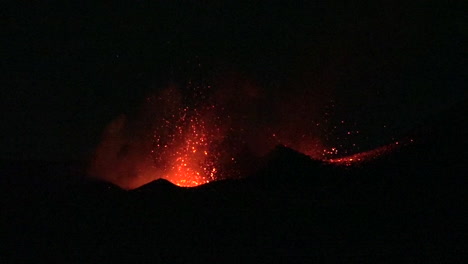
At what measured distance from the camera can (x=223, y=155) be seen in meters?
14.4

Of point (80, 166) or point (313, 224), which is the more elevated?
point (80, 166)

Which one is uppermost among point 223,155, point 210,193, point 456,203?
point 223,155

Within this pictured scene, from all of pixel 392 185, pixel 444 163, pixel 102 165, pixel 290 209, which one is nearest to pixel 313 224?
pixel 290 209

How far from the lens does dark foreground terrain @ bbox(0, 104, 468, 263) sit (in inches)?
282

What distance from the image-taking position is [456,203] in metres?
8.07

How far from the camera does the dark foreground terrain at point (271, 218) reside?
7.15 meters

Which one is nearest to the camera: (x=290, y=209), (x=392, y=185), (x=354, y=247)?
(x=354, y=247)

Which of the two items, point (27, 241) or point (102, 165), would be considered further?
point (102, 165)

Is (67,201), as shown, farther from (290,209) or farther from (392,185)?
(392,185)

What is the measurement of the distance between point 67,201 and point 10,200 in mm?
1115

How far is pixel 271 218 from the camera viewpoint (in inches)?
320

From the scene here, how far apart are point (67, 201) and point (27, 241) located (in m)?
1.48

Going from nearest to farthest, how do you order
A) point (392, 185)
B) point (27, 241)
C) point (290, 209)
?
1. point (27, 241)
2. point (290, 209)
3. point (392, 185)

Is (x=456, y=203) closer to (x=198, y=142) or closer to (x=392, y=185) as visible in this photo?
(x=392, y=185)
